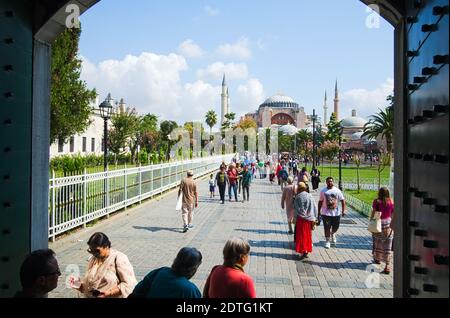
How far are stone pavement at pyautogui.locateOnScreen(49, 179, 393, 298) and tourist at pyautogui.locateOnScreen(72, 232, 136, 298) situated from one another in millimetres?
2747

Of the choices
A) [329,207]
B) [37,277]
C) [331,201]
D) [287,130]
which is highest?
[287,130]

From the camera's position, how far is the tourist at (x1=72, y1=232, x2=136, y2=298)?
392cm

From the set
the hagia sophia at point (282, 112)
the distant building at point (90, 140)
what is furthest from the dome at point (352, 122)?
the distant building at point (90, 140)

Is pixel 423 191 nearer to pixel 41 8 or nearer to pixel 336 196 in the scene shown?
pixel 41 8

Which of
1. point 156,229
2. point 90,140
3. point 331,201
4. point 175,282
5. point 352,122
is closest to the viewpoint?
point 175,282

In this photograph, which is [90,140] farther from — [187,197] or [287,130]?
[287,130]

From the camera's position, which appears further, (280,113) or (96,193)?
(280,113)

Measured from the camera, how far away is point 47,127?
14.6 ft

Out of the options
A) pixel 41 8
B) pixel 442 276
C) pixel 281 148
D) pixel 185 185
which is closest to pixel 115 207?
pixel 185 185

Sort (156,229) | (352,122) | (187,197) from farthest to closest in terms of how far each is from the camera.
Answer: (352,122)
(156,229)
(187,197)

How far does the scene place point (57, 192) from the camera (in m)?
10.3

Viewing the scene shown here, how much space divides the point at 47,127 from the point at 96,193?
28.8 feet

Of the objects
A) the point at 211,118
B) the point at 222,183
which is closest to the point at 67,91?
the point at 222,183
